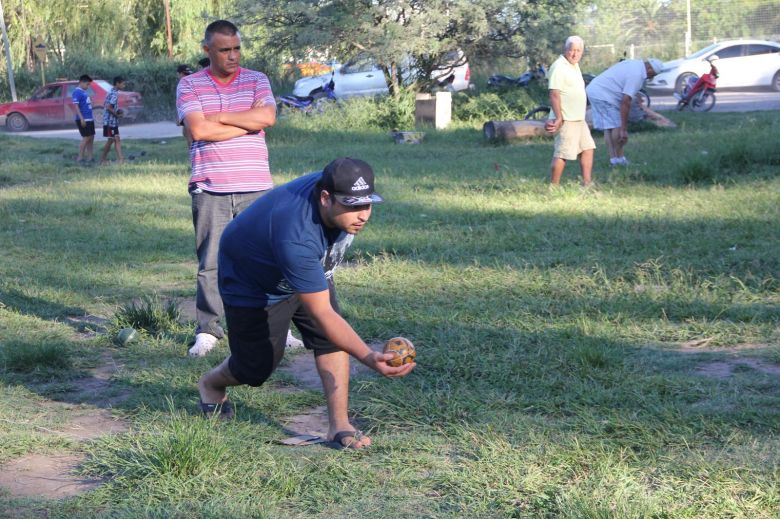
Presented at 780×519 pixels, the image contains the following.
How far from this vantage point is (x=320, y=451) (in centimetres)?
442

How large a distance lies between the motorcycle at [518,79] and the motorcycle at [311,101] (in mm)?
4211

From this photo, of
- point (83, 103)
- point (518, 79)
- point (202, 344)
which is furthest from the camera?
point (518, 79)

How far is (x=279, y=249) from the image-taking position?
400 centimetres

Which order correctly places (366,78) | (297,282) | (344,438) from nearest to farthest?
(297,282) < (344,438) < (366,78)

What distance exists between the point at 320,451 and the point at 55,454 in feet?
4.17

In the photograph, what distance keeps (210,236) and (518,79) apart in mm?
18614

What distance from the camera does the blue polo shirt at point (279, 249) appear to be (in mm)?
3990

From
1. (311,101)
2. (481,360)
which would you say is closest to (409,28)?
(311,101)

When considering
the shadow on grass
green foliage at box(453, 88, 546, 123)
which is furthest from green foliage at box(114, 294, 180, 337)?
green foliage at box(453, 88, 546, 123)

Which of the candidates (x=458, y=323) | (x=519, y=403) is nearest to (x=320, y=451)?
(x=519, y=403)

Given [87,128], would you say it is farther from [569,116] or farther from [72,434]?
[72,434]

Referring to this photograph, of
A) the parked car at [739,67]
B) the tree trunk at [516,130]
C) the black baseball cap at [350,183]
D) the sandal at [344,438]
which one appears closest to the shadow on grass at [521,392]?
the sandal at [344,438]

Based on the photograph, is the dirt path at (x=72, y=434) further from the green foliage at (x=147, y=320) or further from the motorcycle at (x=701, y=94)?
the motorcycle at (x=701, y=94)

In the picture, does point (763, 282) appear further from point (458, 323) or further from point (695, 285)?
point (458, 323)
